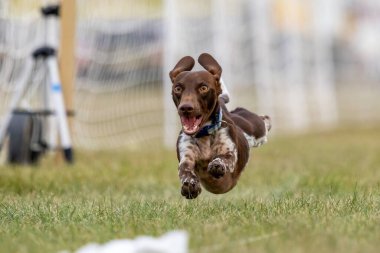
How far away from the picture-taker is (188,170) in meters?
4.95

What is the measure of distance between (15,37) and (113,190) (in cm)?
336

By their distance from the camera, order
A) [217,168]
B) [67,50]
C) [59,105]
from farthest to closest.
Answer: [67,50] < [59,105] < [217,168]

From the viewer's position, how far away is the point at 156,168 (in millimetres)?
8930

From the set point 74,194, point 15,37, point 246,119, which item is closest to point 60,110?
point 15,37

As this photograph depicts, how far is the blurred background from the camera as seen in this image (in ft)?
33.8

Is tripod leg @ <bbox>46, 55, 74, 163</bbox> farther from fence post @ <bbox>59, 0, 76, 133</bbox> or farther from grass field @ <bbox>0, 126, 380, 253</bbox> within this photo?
fence post @ <bbox>59, 0, 76, 133</bbox>

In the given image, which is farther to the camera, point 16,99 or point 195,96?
point 16,99

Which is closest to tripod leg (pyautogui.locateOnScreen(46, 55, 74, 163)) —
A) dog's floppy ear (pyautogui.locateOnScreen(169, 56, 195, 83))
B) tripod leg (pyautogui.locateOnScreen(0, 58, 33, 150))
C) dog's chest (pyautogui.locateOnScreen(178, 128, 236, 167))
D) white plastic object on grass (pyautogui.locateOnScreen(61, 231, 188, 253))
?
tripod leg (pyautogui.locateOnScreen(0, 58, 33, 150))

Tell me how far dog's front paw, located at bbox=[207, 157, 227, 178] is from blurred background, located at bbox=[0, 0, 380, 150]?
4417mm

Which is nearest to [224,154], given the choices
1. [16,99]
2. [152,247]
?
[152,247]

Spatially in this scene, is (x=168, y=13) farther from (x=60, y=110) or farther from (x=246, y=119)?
(x=246, y=119)

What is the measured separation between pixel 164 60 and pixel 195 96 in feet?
27.4

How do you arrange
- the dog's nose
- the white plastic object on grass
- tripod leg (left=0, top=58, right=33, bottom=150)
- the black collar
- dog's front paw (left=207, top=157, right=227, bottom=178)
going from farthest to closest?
tripod leg (left=0, top=58, right=33, bottom=150) → the black collar → dog's front paw (left=207, top=157, right=227, bottom=178) → the dog's nose → the white plastic object on grass

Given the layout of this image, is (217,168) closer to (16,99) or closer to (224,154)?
(224,154)
